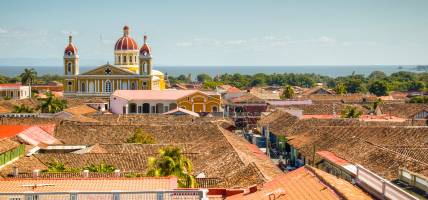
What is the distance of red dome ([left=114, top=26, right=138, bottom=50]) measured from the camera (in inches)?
3455

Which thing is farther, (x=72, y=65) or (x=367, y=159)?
(x=72, y=65)

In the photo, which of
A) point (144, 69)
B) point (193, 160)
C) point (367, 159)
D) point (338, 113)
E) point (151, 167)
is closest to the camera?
point (151, 167)

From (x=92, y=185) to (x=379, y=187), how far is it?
6.96 metres

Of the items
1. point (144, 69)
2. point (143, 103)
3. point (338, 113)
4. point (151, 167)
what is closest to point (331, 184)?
point (151, 167)

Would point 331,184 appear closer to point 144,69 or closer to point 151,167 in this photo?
point 151,167

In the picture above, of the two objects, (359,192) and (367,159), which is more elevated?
(359,192)

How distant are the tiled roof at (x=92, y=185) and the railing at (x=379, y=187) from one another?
446 centimetres

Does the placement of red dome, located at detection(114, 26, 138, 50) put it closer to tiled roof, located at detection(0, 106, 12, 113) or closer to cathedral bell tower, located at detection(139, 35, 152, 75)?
cathedral bell tower, located at detection(139, 35, 152, 75)

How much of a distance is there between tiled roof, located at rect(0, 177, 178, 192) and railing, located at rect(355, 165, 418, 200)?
4463mm

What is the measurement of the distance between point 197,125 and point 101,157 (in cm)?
1439

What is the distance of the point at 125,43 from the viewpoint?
87.8 m

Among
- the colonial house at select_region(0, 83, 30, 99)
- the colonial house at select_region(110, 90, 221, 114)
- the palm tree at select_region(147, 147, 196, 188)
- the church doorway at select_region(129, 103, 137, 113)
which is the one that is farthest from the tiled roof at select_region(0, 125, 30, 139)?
the colonial house at select_region(0, 83, 30, 99)

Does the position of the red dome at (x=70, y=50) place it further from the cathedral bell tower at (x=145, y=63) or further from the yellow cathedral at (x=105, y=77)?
the cathedral bell tower at (x=145, y=63)

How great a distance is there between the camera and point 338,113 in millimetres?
67125
